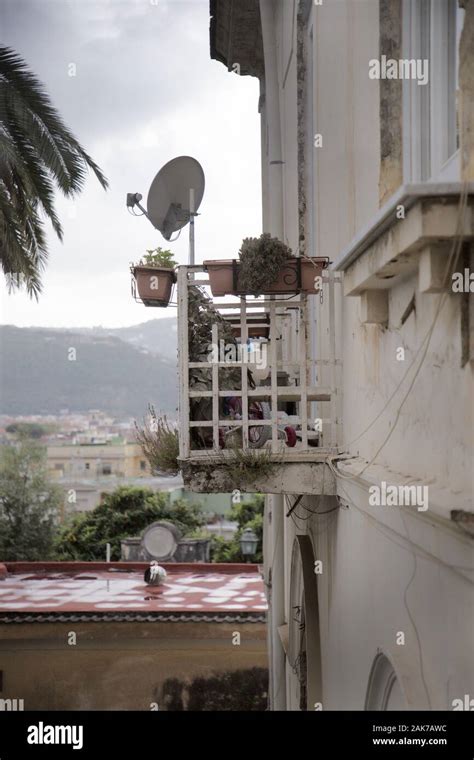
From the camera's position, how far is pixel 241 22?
13320 mm

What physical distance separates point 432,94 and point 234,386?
2.78 meters

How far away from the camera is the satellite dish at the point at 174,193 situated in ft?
26.8

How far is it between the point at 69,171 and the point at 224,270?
7.95 m

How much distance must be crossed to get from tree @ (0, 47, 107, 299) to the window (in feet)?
28.3

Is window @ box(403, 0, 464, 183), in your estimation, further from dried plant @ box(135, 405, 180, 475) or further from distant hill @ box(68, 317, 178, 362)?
distant hill @ box(68, 317, 178, 362)

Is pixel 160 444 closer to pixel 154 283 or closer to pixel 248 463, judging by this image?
pixel 248 463

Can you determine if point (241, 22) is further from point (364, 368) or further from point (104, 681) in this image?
point (104, 681)

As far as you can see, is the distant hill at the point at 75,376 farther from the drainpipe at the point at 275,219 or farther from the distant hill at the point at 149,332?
the drainpipe at the point at 275,219

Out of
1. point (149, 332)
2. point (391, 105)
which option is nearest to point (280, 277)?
point (391, 105)

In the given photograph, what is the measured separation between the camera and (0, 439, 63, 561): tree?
4128cm

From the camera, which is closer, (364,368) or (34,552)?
(364,368)

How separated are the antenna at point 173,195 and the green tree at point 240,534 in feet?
82.6

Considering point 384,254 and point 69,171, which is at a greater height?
point 69,171
